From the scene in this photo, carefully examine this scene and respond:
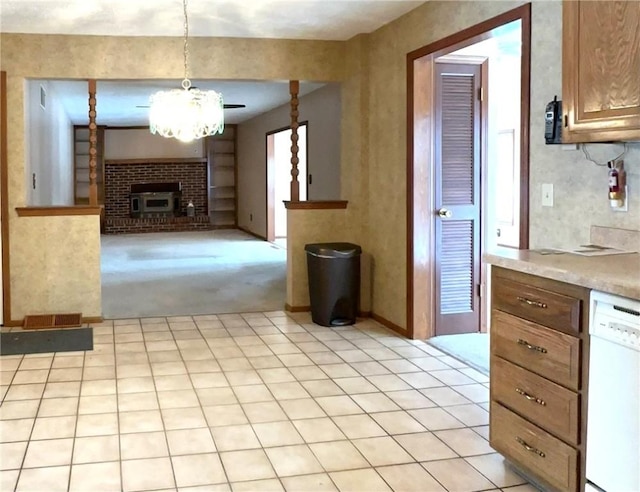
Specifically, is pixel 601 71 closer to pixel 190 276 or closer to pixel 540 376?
pixel 540 376

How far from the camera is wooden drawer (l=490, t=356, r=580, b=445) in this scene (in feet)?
8.11

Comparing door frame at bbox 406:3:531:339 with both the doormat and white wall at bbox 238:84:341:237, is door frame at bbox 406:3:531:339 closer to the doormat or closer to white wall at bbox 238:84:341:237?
the doormat

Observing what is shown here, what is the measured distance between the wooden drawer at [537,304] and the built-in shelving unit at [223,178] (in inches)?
485

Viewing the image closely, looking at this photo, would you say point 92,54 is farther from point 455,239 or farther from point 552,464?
point 552,464

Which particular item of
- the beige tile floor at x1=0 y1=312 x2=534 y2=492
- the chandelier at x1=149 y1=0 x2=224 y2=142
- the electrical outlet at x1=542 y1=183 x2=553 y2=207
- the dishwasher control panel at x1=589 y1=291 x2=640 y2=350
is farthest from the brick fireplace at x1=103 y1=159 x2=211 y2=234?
the dishwasher control panel at x1=589 y1=291 x2=640 y2=350

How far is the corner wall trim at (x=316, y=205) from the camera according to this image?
614cm

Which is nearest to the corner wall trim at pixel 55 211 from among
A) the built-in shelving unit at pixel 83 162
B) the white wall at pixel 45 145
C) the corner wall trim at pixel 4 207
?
the corner wall trim at pixel 4 207

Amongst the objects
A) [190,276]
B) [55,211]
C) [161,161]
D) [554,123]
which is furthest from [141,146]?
[554,123]

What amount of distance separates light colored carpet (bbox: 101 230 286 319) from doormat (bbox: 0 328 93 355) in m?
0.68

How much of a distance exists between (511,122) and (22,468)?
730 cm

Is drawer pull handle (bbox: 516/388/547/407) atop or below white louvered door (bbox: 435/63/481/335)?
below

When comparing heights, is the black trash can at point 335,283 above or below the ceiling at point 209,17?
below

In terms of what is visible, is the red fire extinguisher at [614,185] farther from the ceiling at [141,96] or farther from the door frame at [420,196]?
the ceiling at [141,96]

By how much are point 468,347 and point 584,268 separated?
2.56m
